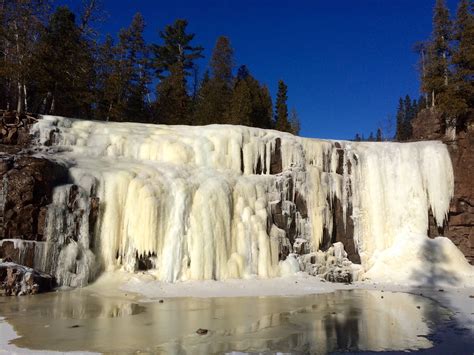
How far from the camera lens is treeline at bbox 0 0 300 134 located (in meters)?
19.2

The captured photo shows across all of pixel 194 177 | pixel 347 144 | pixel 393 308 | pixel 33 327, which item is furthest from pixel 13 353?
pixel 347 144

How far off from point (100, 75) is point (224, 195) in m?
15.9

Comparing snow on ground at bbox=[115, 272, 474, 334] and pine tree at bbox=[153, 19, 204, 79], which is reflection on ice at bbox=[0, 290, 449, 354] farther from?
pine tree at bbox=[153, 19, 204, 79]

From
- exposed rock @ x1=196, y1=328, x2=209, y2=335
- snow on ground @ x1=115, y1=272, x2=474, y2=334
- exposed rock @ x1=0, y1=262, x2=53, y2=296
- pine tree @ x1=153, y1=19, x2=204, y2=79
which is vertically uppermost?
pine tree @ x1=153, y1=19, x2=204, y2=79

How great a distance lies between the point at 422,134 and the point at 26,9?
62.5 feet

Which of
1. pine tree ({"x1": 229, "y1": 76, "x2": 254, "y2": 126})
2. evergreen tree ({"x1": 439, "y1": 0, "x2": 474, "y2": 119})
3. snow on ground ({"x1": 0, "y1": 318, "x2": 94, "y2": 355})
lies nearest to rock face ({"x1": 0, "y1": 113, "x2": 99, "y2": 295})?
snow on ground ({"x1": 0, "y1": 318, "x2": 94, "y2": 355})

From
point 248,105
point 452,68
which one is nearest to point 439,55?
point 452,68

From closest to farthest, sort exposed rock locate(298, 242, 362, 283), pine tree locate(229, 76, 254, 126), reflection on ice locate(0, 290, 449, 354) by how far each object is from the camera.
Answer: reflection on ice locate(0, 290, 449, 354) < exposed rock locate(298, 242, 362, 283) < pine tree locate(229, 76, 254, 126)

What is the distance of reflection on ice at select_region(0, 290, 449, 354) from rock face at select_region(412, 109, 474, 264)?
7746 mm

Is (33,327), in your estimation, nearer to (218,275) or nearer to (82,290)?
(82,290)

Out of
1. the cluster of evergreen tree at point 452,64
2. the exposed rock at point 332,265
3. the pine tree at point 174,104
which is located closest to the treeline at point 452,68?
the cluster of evergreen tree at point 452,64

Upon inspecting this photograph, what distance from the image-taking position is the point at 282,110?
36906mm

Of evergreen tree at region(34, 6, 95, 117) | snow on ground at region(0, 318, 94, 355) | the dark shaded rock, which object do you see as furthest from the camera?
evergreen tree at region(34, 6, 95, 117)

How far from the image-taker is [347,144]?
1934 cm
